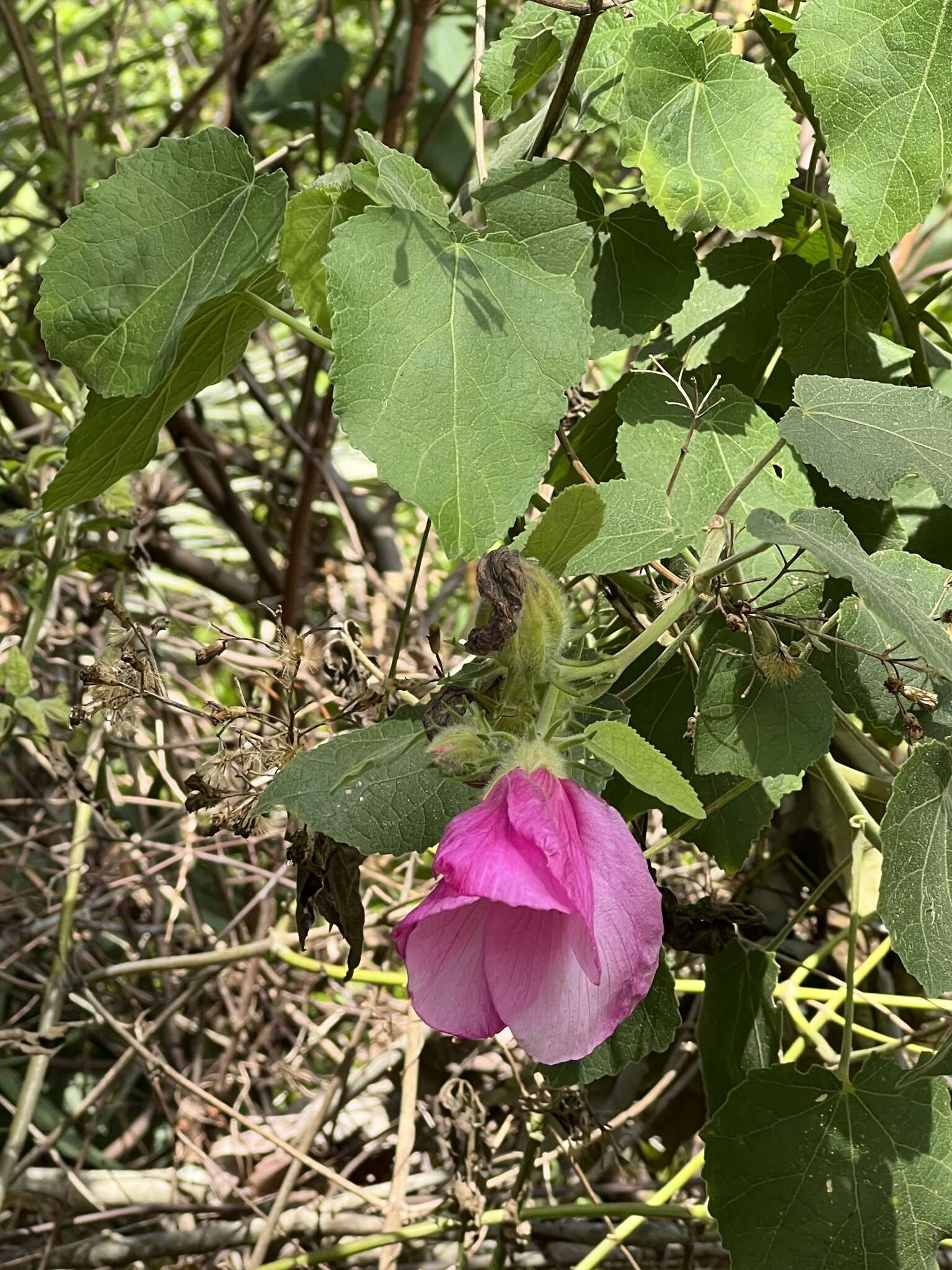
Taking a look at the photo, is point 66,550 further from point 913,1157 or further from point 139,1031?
point 913,1157

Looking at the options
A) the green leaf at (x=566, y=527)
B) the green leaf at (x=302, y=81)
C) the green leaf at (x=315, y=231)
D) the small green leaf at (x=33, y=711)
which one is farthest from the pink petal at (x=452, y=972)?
the green leaf at (x=302, y=81)

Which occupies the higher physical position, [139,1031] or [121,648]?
[121,648]

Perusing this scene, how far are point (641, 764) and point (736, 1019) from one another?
1.35ft

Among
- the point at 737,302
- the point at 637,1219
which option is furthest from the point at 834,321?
the point at 637,1219

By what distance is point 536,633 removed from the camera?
0.51 meters

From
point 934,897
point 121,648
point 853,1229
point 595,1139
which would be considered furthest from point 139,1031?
point 934,897

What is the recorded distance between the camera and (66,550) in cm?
132

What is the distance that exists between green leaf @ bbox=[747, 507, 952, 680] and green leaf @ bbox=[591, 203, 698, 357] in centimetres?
26

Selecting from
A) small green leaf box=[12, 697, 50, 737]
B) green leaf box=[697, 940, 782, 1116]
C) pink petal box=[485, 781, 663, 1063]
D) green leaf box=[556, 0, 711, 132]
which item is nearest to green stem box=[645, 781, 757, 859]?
green leaf box=[697, 940, 782, 1116]

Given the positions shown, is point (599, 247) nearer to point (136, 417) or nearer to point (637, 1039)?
point (136, 417)

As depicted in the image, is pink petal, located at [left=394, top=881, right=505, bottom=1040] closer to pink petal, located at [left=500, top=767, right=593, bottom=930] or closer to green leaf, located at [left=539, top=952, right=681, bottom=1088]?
pink petal, located at [left=500, top=767, right=593, bottom=930]

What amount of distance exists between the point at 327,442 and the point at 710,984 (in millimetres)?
1139

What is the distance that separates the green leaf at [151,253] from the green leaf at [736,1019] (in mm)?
532

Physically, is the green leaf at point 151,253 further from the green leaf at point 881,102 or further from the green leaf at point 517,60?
the green leaf at point 881,102
